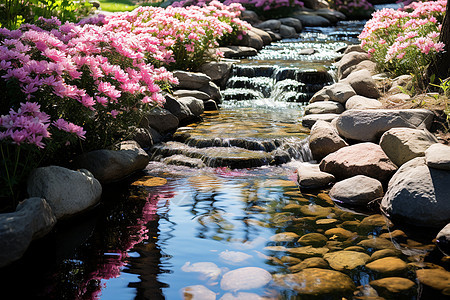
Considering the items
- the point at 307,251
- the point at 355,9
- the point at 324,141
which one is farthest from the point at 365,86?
the point at 355,9

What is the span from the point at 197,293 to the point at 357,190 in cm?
235

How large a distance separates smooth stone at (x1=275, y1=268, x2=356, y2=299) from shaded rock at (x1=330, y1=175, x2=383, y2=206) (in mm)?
1509

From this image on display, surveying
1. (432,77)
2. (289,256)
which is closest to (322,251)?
(289,256)

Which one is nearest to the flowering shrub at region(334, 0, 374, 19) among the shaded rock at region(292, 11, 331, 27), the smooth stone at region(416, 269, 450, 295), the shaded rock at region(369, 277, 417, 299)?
the shaded rock at region(292, 11, 331, 27)

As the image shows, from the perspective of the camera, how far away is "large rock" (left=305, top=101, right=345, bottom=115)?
7.69m

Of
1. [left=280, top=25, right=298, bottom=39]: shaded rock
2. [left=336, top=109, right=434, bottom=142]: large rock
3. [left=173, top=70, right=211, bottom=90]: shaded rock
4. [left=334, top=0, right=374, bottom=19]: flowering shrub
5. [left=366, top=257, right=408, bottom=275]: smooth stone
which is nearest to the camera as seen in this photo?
[left=366, top=257, right=408, bottom=275]: smooth stone

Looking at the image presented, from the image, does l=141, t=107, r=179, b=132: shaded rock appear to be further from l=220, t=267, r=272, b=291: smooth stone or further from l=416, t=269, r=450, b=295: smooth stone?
l=416, t=269, r=450, b=295: smooth stone

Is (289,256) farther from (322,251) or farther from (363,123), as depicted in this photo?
(363,123)

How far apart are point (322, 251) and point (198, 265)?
3.32ft

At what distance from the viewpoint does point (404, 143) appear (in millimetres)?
4957

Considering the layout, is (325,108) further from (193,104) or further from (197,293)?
(197,293)

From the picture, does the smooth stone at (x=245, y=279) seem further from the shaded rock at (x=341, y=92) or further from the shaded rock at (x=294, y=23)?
the shaded rock at (x=294, y=23)

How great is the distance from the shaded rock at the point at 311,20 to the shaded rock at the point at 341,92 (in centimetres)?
1154

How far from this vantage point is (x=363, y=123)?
19.2ft
